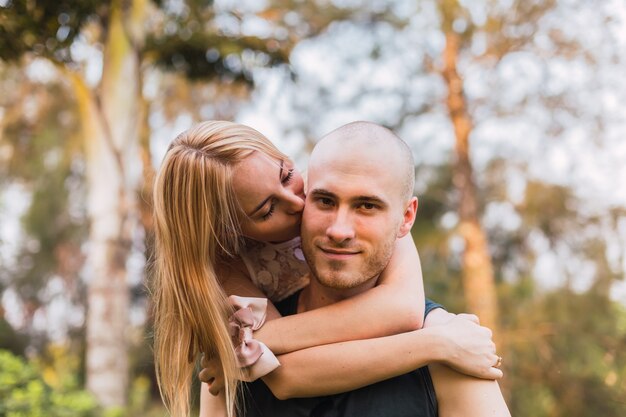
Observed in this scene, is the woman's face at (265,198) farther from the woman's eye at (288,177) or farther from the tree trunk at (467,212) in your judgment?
the tree trunk at (467,212)

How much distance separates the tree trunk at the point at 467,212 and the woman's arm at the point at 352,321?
354 inches

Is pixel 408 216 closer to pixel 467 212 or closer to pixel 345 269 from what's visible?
pixel 345 269

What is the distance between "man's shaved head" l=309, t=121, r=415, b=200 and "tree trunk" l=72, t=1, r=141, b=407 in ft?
18.7

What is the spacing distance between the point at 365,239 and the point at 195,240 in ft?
1.77

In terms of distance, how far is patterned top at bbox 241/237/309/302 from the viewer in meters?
2.57

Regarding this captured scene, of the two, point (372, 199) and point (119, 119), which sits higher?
point (119, 119)

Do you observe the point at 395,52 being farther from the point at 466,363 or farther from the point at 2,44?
the point at 466,363

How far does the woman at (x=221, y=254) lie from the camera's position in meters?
2.22

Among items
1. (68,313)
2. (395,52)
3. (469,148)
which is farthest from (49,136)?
(469,148)

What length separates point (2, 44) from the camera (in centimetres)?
357

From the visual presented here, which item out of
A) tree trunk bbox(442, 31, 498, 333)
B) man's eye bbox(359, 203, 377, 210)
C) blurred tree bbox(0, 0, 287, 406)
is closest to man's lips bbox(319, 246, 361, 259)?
man's eye bbox(359, 203, 377, 210)

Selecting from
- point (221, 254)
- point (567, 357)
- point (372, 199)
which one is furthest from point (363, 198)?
point (567, 357)

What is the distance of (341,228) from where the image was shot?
2100 mm

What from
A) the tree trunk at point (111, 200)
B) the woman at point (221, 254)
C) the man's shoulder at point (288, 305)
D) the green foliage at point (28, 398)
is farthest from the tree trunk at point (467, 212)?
the woman at point (221, 254)
